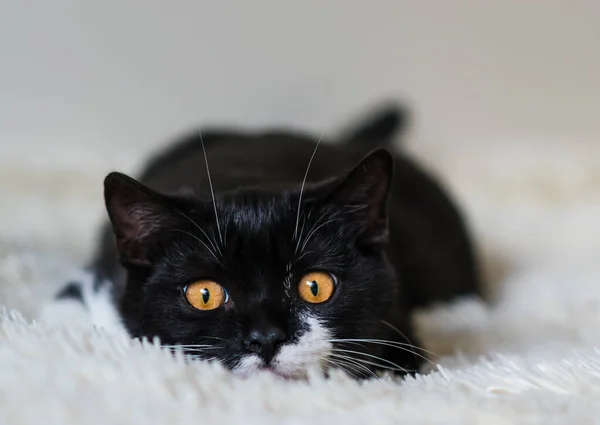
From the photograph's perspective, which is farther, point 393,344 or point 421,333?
point 421,333

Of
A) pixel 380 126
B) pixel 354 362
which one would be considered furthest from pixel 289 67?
pixel 354 362

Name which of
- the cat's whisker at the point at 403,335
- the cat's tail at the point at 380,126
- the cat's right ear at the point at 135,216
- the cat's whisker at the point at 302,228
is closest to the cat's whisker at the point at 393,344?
the cat's whisker at the point at 403,335

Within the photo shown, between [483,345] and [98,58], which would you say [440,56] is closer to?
[98,58]

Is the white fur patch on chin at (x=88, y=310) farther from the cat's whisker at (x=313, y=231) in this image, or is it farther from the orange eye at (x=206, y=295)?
the cat's whisker at (x=313, y=231)

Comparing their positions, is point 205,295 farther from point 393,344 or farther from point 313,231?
point 393,344

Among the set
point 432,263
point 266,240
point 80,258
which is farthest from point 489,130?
point 266,240

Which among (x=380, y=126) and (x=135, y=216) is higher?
(x=380, y=126)
